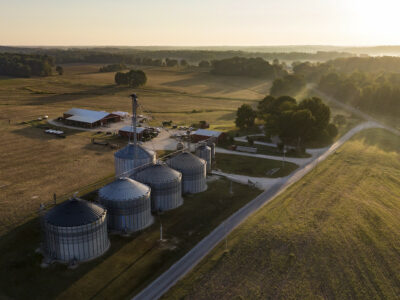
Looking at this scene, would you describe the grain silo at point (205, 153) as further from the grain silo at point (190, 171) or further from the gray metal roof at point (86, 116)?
the gray metal roof at point (86, 116)

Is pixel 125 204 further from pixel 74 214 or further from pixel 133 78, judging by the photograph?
pixel 133 78

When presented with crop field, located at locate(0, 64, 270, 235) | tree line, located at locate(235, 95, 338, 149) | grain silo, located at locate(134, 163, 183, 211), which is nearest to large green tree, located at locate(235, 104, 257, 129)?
tree line, located at locate(235, 95, 338, 149)

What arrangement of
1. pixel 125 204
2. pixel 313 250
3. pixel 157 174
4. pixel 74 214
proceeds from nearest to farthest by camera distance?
1. pixel 74 214
2. pixel 313 250
3. pixel 125 204
4. pixel 157 174

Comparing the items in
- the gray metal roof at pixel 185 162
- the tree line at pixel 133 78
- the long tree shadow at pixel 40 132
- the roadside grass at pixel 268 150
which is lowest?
the roadside grass at pixel 268 150

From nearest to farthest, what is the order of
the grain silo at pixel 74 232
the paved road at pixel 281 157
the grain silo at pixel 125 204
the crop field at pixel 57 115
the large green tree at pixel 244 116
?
the grain silo at pixel 74 232 → the grain silo at pixel 125 204 → the crop field at pixel 57 115 → the paved road at pixel 281 157 → the large green tree at pixel 244 116

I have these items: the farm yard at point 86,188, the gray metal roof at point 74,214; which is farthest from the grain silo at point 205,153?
the gray metal roof at point 74,214

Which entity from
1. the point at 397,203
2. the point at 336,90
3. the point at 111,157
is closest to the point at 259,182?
the point at 397,203

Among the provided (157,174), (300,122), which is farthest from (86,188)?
(300,122)
